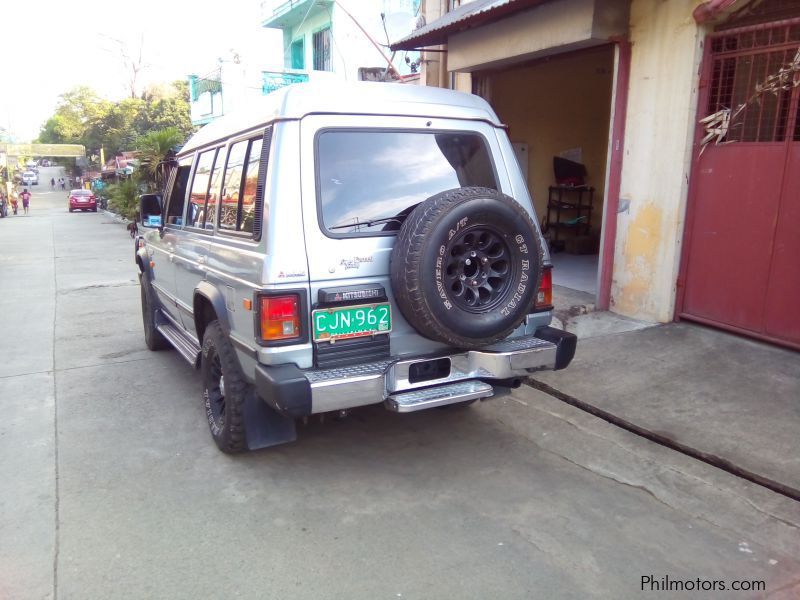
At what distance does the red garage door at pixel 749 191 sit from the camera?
17.2 ft

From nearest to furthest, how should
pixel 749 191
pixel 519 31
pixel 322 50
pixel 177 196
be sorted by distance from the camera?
1. pixel 177 196
2. pixel 749 191
3. pixel 519 31
4. pixel 322 50

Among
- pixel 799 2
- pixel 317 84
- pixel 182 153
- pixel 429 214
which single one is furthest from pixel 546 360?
pixel 799 2

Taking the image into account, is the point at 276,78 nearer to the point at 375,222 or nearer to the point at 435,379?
the point at 375,222

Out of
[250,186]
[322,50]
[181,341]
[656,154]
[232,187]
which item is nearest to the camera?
[250,186]

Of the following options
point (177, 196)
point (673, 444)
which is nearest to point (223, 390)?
point (177, 196)

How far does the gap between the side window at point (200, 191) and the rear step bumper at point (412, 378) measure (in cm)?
172

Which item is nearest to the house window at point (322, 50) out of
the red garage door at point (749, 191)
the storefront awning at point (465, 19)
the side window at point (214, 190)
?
the storefront awning at point (465, 19)

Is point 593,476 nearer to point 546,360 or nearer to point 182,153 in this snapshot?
point 546,360

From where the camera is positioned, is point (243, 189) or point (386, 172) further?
point (243, 189)

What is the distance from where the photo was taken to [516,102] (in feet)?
34.5

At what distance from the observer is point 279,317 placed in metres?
3.15

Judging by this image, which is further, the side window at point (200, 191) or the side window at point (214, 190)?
the side window at point (200, 191)

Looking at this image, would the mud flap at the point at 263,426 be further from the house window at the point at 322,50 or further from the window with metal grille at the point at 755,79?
the house window at the point at 322,50

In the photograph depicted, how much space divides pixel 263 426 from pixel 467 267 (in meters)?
1.54
